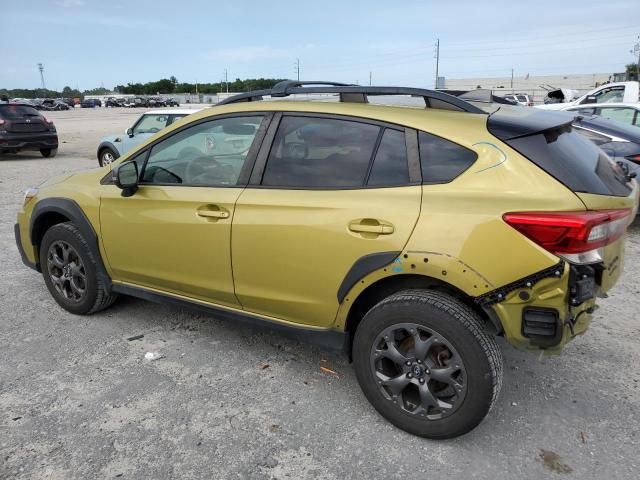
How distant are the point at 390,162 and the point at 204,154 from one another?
145 cm

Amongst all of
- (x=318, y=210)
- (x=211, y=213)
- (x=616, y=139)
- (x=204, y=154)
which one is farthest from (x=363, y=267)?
(x=616, y=139)

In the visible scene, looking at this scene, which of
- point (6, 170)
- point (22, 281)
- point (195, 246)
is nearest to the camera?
point (195, 246)

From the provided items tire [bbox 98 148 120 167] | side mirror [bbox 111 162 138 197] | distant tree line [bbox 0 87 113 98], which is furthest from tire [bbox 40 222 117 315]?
distant tree line [bbox 0 87 113 98]

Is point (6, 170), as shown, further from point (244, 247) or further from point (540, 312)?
point (540, 312)

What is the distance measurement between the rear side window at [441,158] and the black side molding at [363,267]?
42 cm

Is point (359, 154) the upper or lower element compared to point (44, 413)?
upper

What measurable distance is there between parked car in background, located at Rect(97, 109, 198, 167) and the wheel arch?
864 centimetres

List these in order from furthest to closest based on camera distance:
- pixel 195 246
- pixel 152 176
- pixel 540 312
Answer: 1. pixel 152 176
2. pixel 195 246
3. pixel 540 312

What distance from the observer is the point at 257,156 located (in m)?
3.06

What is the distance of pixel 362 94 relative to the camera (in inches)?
118

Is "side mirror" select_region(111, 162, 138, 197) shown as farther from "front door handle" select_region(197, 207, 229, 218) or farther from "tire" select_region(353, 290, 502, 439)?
"tire" select_region(353, 290, 502, 439)

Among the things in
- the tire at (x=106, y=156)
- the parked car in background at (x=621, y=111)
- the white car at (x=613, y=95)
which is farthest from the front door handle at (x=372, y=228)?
the white car at (x=613, y=95)

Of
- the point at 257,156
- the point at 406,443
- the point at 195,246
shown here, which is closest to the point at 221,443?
the point at 406,443

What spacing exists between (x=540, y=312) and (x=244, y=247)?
161 centimetres
